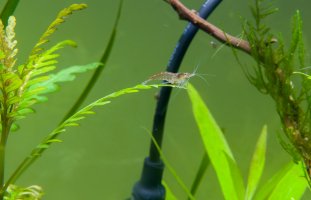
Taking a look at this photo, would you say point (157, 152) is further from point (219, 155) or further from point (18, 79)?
point (18, 79)

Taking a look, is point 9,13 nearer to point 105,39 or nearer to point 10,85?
point 10,85

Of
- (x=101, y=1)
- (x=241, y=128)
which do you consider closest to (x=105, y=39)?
(x=101, y=1)

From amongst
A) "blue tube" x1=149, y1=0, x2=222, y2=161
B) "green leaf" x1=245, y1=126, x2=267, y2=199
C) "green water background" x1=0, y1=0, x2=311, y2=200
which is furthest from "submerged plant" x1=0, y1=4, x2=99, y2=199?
"green water background" x1=0, y1=0, x2=311, y2=200

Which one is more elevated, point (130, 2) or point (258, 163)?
point (130, 2)

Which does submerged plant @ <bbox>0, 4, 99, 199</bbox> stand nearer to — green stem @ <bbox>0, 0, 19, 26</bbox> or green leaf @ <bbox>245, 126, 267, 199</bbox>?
green stem @ <bbox>0, 0, 19, 26</bbox>

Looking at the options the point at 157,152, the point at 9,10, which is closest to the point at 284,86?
the point at 157,152

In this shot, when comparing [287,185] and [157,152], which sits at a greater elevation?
[157,152]

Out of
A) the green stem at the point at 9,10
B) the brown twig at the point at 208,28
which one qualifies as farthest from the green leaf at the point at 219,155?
the green stem at the point at 9,10

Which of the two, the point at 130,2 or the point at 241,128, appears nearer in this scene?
the point at 130,2
